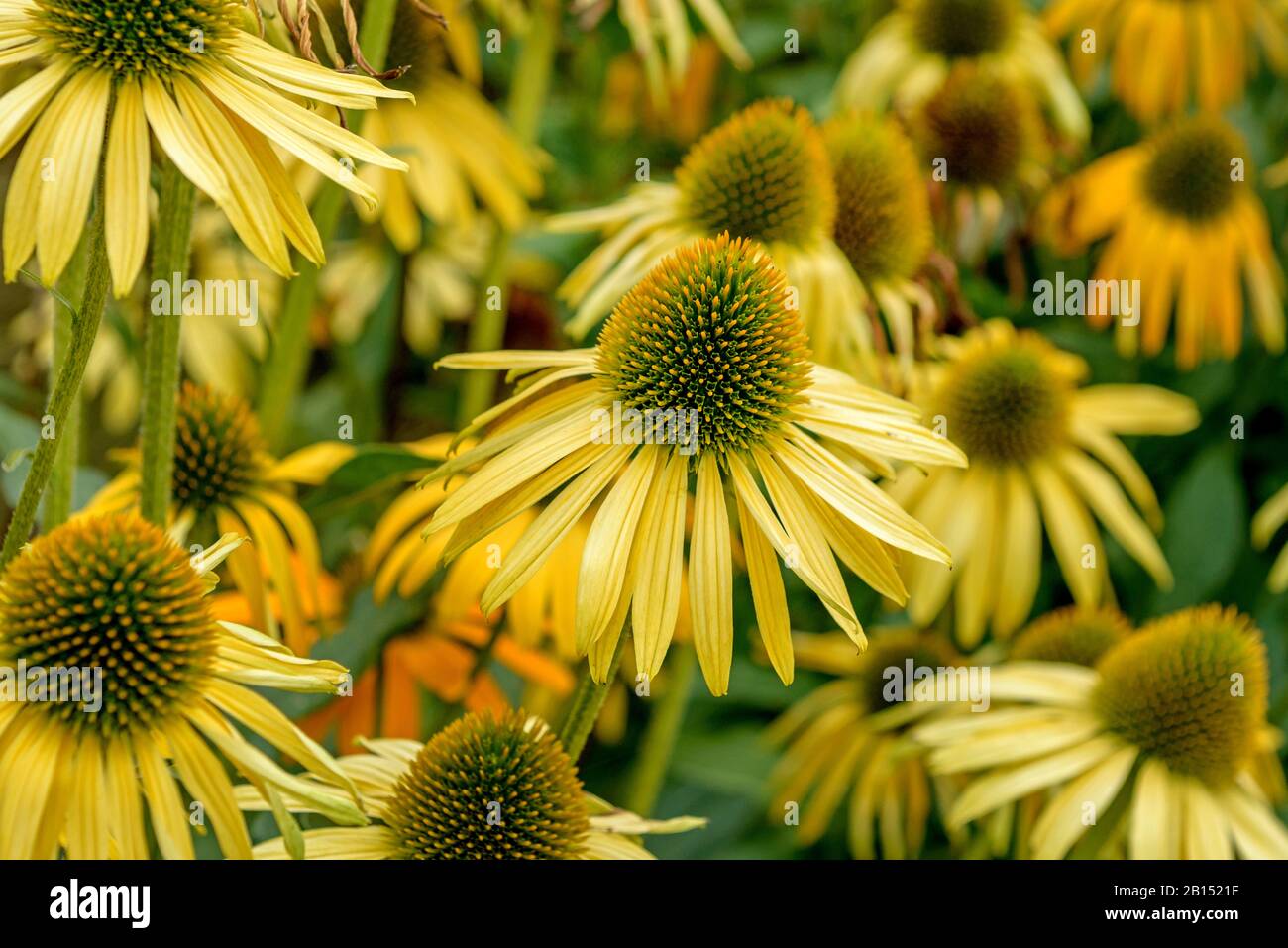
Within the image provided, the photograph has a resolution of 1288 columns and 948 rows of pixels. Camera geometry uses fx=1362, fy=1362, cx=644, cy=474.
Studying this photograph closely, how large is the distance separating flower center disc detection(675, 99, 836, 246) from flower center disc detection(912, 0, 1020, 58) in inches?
33.1

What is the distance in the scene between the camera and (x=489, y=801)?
0.93 meters

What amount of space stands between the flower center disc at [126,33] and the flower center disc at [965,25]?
1426mm

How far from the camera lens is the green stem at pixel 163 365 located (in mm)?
975

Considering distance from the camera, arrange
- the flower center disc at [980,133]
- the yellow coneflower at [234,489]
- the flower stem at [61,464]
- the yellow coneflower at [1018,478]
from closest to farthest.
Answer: the flower stem at [61,464] → the yellow coneflower at [234,489] → the yellow coneflower at [1018,478] → the flower center disc at [980,133]

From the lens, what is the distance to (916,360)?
155cm

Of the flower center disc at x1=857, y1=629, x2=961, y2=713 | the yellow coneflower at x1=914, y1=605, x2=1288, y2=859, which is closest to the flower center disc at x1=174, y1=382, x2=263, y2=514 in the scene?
the yellow coneflower at x1=914, y1=605, x2=1288, y2=859

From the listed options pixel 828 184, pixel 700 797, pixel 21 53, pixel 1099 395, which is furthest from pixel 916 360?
pixel 21 53

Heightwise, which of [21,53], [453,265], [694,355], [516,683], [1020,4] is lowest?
[516,683]

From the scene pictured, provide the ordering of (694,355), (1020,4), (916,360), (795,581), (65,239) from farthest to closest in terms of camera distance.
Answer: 1. (1020,4)
2. (795,581)
3. (916,360)
4. (694,355)
5. (65,239)

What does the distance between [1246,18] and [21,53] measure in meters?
1.98

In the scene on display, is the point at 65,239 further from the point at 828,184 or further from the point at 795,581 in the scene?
the point at 795,581

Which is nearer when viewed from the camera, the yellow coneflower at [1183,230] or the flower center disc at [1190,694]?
the flower center disc at [1190,694]

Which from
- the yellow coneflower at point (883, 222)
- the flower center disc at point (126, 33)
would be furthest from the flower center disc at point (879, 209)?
the flower center disc at point (126, 33)

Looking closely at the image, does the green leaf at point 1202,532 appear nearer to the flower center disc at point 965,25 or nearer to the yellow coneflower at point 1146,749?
the yellow coneflower at point 1146,749
